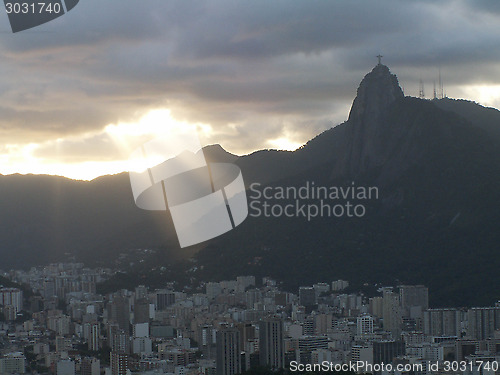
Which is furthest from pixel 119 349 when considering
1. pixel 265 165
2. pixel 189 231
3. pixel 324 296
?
pixel 265 165

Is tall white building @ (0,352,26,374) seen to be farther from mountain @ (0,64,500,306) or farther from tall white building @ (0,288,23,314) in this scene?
mountain @ (0,64,500,306)

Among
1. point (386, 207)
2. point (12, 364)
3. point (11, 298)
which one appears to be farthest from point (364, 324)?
point (386, 207)

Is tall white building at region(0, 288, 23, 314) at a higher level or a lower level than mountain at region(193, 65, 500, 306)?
lower

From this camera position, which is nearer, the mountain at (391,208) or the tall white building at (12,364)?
the tall white building at (12,364)

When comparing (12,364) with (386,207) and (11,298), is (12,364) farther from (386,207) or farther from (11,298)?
(386,207)

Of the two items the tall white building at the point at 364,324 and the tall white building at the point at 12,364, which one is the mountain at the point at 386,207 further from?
the tall white building at the point at 12,364

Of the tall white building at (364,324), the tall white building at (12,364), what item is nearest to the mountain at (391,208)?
the tall white building at (364,324)

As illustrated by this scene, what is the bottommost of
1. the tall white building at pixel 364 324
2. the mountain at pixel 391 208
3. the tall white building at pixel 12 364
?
the tall white building at pixel 12 364

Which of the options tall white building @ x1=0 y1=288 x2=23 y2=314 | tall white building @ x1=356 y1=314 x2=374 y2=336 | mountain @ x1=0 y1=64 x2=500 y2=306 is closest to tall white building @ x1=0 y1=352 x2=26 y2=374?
tall white building @ x1=356 y1=314 x2=374 y2=336
